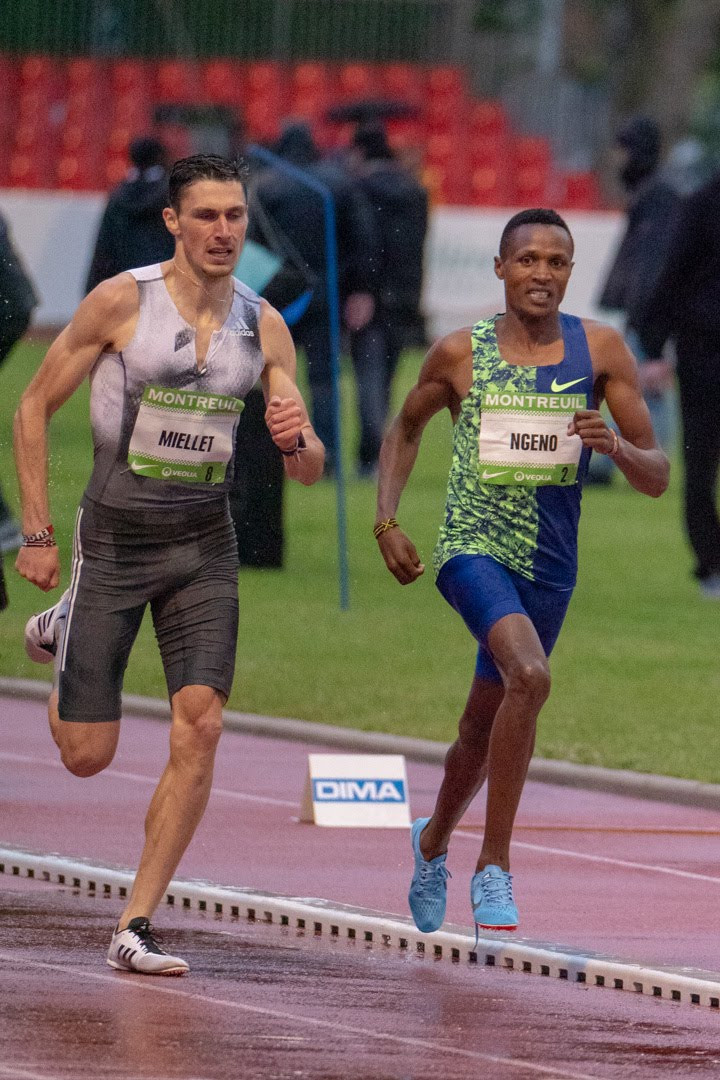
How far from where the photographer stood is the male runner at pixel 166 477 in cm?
697

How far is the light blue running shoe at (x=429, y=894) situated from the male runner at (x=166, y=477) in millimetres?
767

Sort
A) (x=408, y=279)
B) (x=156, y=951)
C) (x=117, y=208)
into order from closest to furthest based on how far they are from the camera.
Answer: (x=156, y=951), (x=117, y=208), (x=408, y=279)

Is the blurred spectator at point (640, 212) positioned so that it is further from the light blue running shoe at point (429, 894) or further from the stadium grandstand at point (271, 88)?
the stadium grandstand at point (271, 88)

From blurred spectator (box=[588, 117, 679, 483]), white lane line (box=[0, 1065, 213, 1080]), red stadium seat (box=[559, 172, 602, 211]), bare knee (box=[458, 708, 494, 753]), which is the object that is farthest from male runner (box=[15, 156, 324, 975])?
red stadium seat (box=[559, 172, 602, 211])

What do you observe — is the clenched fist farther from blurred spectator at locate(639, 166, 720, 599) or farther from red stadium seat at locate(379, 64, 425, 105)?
red stadium seat at locate(379, 64, 425, 105)

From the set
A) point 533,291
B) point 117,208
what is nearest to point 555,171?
point 117,208

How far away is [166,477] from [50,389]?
38 centimetres

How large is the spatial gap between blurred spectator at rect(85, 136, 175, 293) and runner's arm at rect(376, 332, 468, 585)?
867cm

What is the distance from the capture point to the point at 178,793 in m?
7.00

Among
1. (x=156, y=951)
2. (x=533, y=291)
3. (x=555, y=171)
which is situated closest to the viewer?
(x=156, y=951)

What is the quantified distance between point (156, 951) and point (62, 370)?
5.00 ft

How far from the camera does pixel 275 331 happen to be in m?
7.21

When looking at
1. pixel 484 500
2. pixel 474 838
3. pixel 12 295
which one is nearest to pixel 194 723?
pixel 484 500

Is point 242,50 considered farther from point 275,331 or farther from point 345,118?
point 275,331
